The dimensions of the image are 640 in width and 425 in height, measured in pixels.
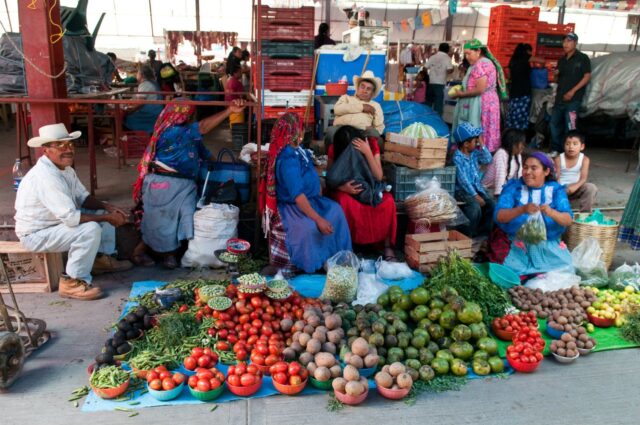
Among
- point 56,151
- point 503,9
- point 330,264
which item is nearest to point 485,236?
point 330,264

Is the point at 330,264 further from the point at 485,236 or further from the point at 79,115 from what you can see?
the point at 79,115

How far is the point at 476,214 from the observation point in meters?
5.11

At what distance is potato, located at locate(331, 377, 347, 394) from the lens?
284cm

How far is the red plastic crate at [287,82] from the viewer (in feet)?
22.1

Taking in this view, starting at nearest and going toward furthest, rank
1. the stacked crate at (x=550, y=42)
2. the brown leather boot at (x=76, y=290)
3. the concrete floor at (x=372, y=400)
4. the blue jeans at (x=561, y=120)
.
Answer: the concrete floor at (x=372, y=400) → the brown leather boot at (x=76, y=290) → the blue jeans at (x=561, y=120) → the stacked crate at (x=550, y=42)

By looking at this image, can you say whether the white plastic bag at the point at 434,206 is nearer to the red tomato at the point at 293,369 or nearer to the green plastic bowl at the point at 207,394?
the red tomato at the point at 293,369

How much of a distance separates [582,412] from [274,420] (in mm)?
1729

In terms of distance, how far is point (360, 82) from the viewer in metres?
5.45

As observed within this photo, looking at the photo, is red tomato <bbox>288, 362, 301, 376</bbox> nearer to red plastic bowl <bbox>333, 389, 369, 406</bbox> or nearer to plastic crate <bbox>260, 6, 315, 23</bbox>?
red plastic bowl <bbox>333, 389, 369, 406</bbox>

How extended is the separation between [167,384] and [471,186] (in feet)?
11.7

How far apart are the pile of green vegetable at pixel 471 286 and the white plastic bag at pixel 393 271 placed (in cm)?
49

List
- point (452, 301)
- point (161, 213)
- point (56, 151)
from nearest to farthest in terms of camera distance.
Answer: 1. point (452, 301)
2. point (56, 151)
3. point (161, 213)

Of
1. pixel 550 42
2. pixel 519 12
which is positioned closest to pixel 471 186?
pixel 519 12

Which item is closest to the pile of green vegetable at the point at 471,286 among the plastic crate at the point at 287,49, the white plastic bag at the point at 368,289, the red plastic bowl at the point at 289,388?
the white plastic bag at the point at 368,289
